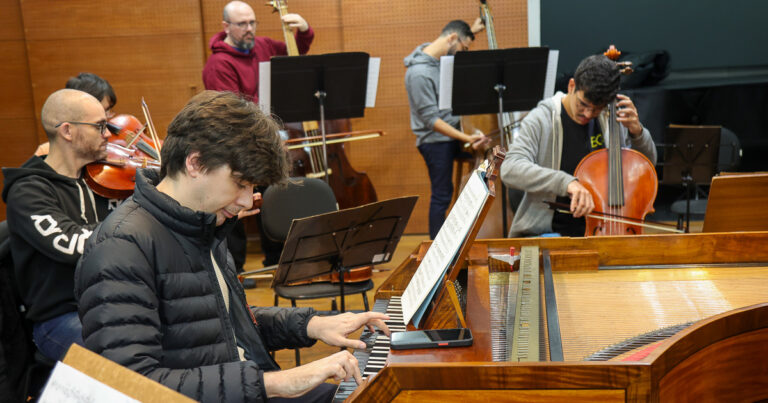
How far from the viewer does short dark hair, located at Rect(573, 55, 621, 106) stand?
2947 millimetres

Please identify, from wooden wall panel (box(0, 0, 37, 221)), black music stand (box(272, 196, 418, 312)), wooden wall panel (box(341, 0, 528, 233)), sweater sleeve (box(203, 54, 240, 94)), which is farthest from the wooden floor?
wooden wall panel (box(0, 0, 37, 221))

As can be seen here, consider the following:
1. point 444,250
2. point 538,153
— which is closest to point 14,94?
point 538,153

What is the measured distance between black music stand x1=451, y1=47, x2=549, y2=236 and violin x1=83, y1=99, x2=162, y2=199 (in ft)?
6.10

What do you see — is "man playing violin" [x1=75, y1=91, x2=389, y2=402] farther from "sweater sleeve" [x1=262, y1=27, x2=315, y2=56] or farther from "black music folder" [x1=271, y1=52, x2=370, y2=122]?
"sweater sleeve" [x1=262, y1=27, x2=315, y2=56]

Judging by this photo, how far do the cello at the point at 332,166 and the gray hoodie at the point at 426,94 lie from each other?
0.55m

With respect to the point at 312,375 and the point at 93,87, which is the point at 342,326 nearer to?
the point at 312,375

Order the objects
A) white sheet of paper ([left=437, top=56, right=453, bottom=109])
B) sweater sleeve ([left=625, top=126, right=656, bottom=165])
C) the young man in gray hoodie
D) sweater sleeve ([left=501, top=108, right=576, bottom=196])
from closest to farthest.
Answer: sweater sleeve ([left=501, top=108, right=576, bottom=196]) → sweater sleeve ([left=625, top=126, right=656, bottom=165]) → white sheet of paper ([left=437, top=56, right=453, bottom=109]) → the young man in gray hoodie

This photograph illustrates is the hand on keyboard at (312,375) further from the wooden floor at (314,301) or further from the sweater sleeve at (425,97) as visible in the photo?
the sweater sleeve at (425,97)

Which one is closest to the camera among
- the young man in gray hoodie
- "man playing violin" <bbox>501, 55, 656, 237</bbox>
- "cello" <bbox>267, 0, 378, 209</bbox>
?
"man playing violin" <bbox>501, 55, 656, 237</bbox>

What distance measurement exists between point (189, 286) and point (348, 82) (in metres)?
2.88

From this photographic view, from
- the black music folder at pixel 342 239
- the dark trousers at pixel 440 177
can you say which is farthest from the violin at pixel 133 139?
the dark trousers at pixel 440 177

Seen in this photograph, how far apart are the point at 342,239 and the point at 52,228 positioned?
3.36 feet

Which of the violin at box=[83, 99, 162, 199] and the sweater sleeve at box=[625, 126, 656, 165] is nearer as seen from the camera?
the violin at box=[83, 99, 162, 199]

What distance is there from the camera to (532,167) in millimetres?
3146
